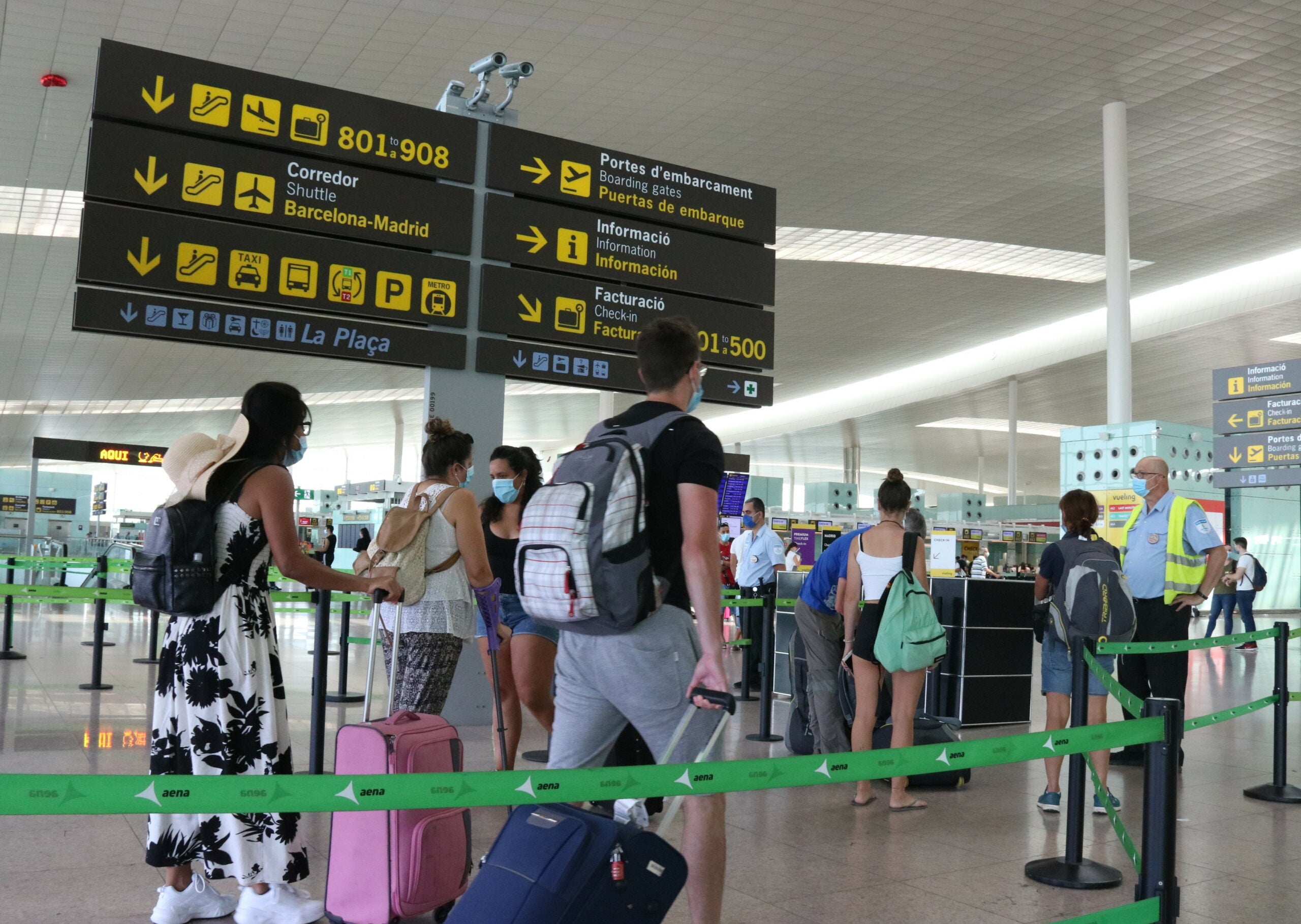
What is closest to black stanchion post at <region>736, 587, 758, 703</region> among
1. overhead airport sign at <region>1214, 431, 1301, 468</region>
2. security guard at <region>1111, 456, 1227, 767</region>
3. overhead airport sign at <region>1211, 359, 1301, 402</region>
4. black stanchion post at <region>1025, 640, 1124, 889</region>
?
security guard at <region>1111, 456, 1227, 767</region>

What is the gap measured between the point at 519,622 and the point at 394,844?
1991 mm

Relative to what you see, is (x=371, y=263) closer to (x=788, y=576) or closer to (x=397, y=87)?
(x=788, y=576)

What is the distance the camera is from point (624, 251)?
7645mm

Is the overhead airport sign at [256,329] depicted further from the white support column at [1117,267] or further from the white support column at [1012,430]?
the white support column at [1012,430]

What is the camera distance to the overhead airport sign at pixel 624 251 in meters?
7.32

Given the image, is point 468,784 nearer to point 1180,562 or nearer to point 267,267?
point 267,267

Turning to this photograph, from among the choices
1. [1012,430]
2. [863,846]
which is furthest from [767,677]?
[1012,430]

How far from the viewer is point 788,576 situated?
31.7 feet

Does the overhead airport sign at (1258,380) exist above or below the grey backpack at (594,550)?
above

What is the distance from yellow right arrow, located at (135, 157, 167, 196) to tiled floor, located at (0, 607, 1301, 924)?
9.99ft

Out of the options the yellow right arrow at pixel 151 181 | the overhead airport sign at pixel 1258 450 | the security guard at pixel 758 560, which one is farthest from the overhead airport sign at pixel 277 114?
the overhead airport sign at pixel 1258 450

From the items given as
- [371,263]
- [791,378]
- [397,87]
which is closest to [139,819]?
[371,263]

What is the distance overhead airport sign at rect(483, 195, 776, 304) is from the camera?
732 cm

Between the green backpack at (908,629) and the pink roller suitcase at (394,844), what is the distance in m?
2.45
